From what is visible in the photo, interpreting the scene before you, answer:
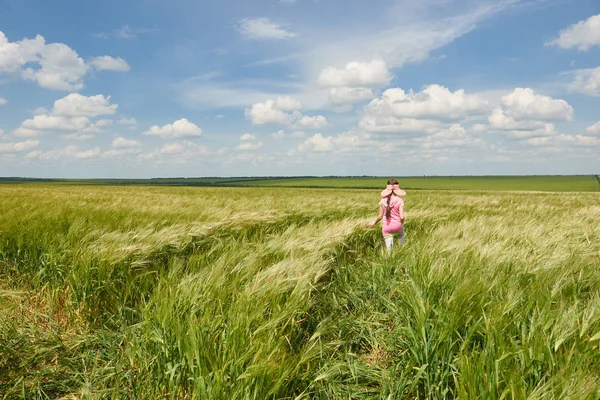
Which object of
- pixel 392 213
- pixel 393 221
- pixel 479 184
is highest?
pixel 479 184

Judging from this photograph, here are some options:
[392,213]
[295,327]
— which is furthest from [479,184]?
[295,327]

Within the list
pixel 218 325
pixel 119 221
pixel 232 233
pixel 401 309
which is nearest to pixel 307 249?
pixel 401 309

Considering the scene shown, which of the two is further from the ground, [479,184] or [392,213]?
[479,184]

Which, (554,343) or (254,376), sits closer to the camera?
(254,376)

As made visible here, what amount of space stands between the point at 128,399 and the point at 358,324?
5.87 ft

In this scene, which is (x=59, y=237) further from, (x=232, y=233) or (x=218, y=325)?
(x=218, y=325)

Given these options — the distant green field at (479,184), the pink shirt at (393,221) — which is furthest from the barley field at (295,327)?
the distant green field at (479,184)

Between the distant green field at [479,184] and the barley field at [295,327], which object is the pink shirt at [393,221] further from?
the distant green field at [479,184]

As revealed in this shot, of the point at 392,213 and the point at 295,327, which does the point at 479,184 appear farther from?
the point at 295,327

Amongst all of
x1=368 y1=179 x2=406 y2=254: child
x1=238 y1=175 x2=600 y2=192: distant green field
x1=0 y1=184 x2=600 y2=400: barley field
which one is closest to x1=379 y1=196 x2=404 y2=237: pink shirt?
x1=368 y1=179 x2=406 y2=254: child

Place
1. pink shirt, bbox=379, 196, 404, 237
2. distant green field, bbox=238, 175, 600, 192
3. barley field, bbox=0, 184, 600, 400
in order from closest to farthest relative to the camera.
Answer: barley field, bbox=0, 184, 600, 400 → pink shirt, bbox=379, 196, 404, 237 → distant green field, bbox=238, 175, 600, 192

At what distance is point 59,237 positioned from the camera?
14.9 feet

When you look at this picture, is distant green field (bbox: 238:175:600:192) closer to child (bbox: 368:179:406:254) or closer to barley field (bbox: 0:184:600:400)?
child (bbox: 368:179:406:254)

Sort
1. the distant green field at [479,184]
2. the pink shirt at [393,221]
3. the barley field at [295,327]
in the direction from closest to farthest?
the barley field at [295,327] < the pink shirt at [393,221] < the distant green field at [479,184]
